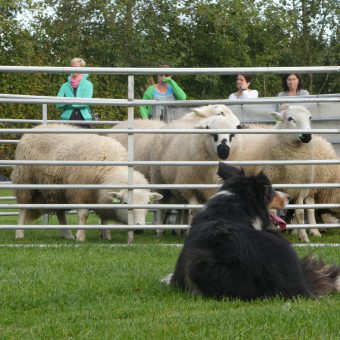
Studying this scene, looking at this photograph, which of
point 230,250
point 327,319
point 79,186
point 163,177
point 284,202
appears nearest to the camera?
point 327,319

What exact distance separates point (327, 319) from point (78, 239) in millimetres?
6135

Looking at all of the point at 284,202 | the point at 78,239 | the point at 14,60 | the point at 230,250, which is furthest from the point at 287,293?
the point at 14,60

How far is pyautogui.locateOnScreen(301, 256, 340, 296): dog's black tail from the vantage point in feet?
21.4

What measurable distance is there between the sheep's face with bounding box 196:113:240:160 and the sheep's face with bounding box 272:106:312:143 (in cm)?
58

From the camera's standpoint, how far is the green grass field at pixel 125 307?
5.24 metres

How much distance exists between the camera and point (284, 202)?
280 inches

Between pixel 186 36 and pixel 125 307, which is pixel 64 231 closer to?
pixel 125 307

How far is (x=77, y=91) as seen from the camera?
43.5 ft

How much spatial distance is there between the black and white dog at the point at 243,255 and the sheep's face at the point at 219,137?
4455mm

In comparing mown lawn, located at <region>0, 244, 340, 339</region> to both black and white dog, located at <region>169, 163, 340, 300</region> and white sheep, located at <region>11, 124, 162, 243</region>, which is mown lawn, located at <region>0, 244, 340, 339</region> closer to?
black and white dog, located at <region>169, 163, 340, 300</region>

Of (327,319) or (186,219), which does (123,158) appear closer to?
(186,219)

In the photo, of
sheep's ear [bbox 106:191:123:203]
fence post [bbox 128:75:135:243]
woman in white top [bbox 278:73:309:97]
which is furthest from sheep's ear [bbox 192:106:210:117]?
fence post [bbox 128:75:135:243]

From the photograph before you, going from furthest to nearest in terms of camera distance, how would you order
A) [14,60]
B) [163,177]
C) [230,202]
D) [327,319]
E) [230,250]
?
1. [14,60]
2. [163,177]
3. [230,202]
4. [230,250]
5. [327,319]

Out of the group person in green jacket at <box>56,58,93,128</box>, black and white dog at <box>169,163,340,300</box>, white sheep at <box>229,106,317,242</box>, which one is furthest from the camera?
person in green jacket at <box>56,58,93,128</box>
